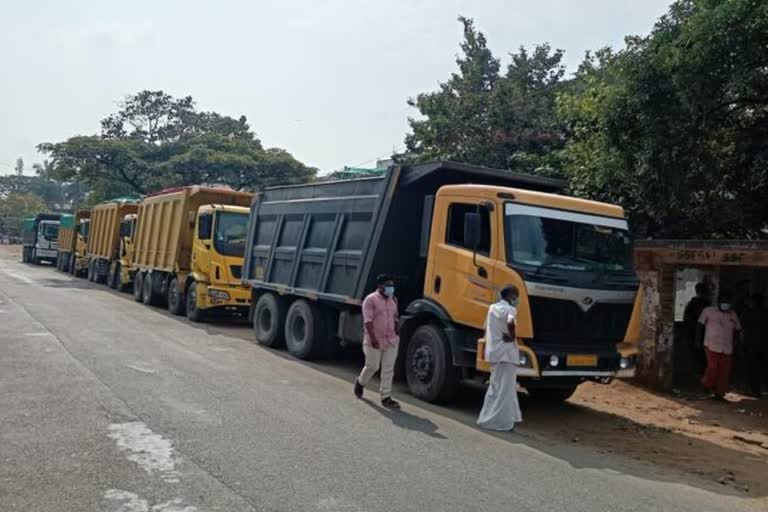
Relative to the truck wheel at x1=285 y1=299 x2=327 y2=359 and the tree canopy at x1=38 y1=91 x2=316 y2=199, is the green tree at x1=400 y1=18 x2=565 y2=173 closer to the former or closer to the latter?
the truck wheel at x1=285 y1=299 x2=327 y2=359

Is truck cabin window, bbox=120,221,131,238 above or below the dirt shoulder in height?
above

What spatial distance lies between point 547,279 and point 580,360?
98cm

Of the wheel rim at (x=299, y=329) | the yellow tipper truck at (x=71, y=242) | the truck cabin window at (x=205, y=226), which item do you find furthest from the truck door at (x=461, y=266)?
the yellow tipper truck at (x=71, y=242)

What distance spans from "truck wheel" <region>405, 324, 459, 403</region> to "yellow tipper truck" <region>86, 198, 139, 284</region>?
16.8 metres

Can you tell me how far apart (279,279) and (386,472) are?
7.10m

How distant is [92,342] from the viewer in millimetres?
11336

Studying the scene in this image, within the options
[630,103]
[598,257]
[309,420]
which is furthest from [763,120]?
[309,420]

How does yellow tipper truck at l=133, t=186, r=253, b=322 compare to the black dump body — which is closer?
the black dump body

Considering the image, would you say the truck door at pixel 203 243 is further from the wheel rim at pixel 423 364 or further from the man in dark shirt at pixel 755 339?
the man in dark shirt at pixel 755 339

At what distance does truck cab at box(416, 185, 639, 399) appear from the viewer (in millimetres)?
7621

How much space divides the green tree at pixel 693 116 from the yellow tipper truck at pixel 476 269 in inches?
60.3

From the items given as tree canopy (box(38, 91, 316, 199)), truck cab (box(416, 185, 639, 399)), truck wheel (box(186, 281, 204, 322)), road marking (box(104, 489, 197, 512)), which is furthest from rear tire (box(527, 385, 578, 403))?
tree canopy (box(38, 91, 316, 199))

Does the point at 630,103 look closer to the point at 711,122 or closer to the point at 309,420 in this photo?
the point at 711,122

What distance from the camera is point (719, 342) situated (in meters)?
9.84
